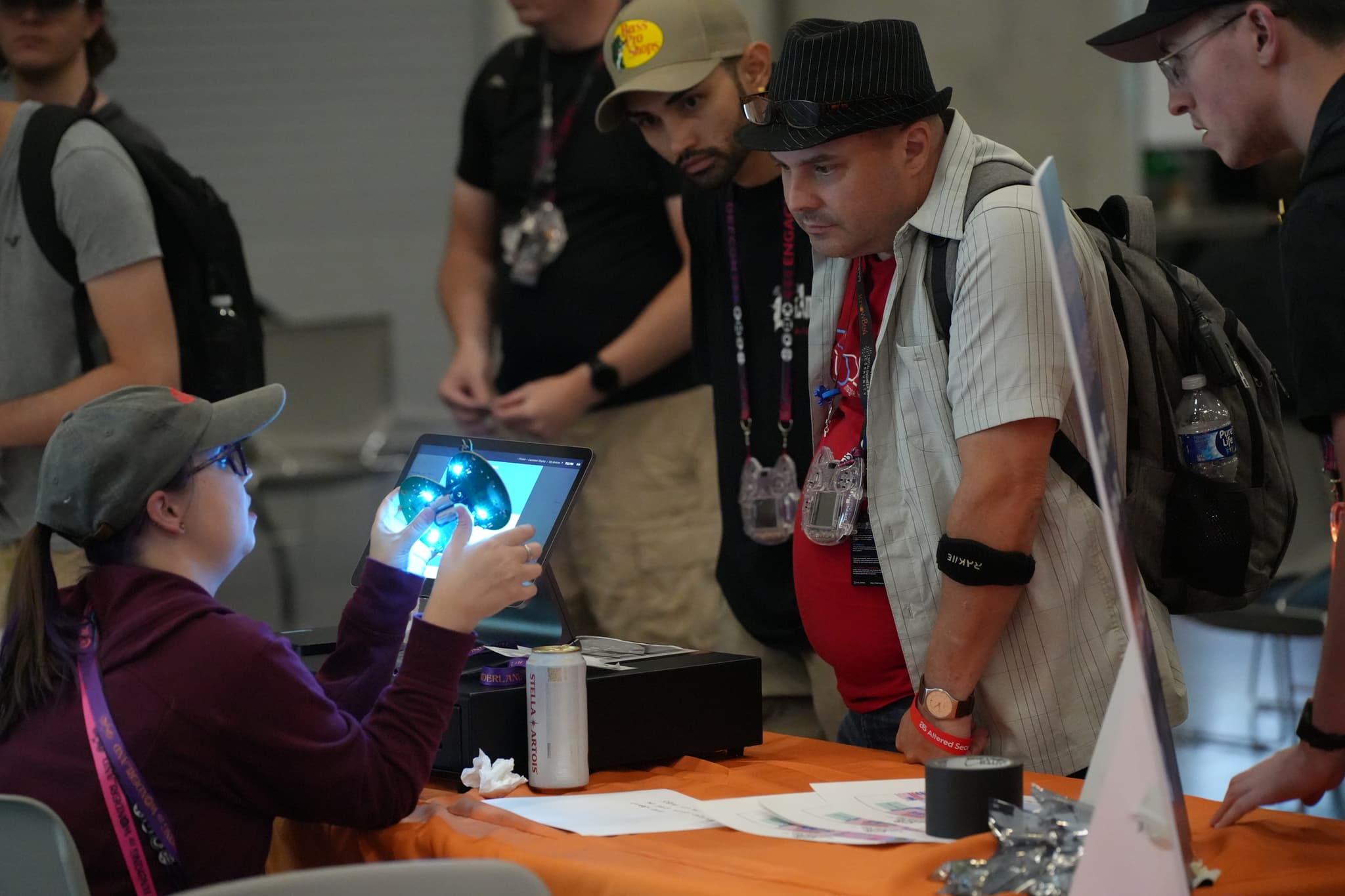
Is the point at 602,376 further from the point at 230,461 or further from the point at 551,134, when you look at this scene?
the point at 230,461

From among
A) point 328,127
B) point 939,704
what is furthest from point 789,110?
point 328,127

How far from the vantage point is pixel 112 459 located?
1708 mm

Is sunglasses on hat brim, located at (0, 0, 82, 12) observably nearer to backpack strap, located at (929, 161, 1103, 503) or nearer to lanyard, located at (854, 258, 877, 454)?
lanyard, located at (854, 258, 877, 454)

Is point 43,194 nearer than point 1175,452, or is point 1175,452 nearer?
point 1175,452

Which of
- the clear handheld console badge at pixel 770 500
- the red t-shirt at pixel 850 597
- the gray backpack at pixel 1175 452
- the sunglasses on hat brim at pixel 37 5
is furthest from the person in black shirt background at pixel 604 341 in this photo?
the gray backpack at pixel 1175 452

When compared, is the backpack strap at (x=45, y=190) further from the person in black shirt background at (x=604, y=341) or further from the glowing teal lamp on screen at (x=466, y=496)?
the glowing teal lamp on screen at (x=466, y=496)

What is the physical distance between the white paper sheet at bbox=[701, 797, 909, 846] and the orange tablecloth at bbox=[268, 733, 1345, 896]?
11 mm

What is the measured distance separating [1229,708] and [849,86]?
Result: 3.63 metres

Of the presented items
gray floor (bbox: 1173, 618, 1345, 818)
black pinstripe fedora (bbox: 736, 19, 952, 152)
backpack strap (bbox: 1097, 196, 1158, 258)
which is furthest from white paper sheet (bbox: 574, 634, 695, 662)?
gray floor (bbox: 1173, 618, 1345, 818)

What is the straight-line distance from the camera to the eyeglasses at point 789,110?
1943 mm

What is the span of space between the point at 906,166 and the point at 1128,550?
0.81 metres

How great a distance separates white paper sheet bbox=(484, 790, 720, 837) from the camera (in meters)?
1.71

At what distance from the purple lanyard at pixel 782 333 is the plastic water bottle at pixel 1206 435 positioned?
29.1 inches

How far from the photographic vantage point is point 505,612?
2.24 m
